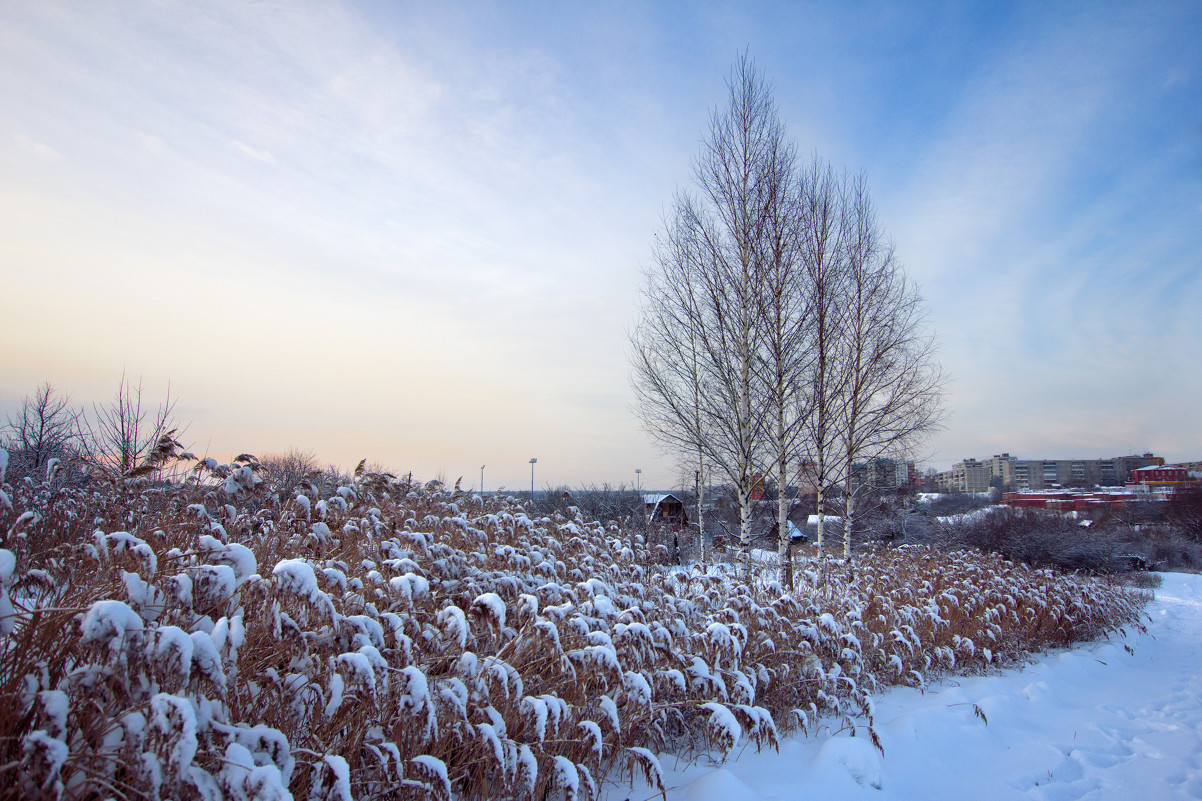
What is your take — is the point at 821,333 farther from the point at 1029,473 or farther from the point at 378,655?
the point at 1029,473

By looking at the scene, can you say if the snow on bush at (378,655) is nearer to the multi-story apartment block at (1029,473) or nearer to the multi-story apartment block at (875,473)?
the multi-story apartment block at (875,473)

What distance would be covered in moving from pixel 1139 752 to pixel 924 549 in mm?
7597

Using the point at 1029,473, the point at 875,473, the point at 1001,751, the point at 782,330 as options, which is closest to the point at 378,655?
the point at 1001,751

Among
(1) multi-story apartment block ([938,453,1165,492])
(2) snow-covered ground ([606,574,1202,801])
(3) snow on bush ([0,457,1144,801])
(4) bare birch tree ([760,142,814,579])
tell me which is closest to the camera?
(3) snow on bush ([0,457,1144,801])

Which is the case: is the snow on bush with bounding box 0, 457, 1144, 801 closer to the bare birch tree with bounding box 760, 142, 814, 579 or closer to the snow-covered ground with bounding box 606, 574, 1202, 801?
the snow-covered ground with bounding box 606, 574, 1202, 801

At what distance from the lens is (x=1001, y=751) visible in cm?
427

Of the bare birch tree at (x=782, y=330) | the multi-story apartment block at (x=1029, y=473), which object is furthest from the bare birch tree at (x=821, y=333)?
the multi-story apartment block at (x=1029, y=473)

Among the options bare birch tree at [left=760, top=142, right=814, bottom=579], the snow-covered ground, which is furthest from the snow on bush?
bare birch tree at [left=760, top=142, right=814, bottom=579]

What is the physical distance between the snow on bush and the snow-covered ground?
19cm

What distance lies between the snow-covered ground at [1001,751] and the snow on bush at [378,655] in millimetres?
191

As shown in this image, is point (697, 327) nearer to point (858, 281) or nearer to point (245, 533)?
point (858, 281)

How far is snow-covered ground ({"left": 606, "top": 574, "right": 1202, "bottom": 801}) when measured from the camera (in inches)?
131

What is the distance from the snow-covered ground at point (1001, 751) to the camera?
3320mm

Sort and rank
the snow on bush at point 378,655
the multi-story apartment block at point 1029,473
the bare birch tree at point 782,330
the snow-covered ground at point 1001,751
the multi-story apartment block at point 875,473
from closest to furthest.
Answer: the snow on bush at point 378,655 < the snow-covered ground at point 1001,751 < the bare birch tree at point 782,330 < the multi-story apartment block at point 875,473 < the multi-story apartment block at point 1029,473
